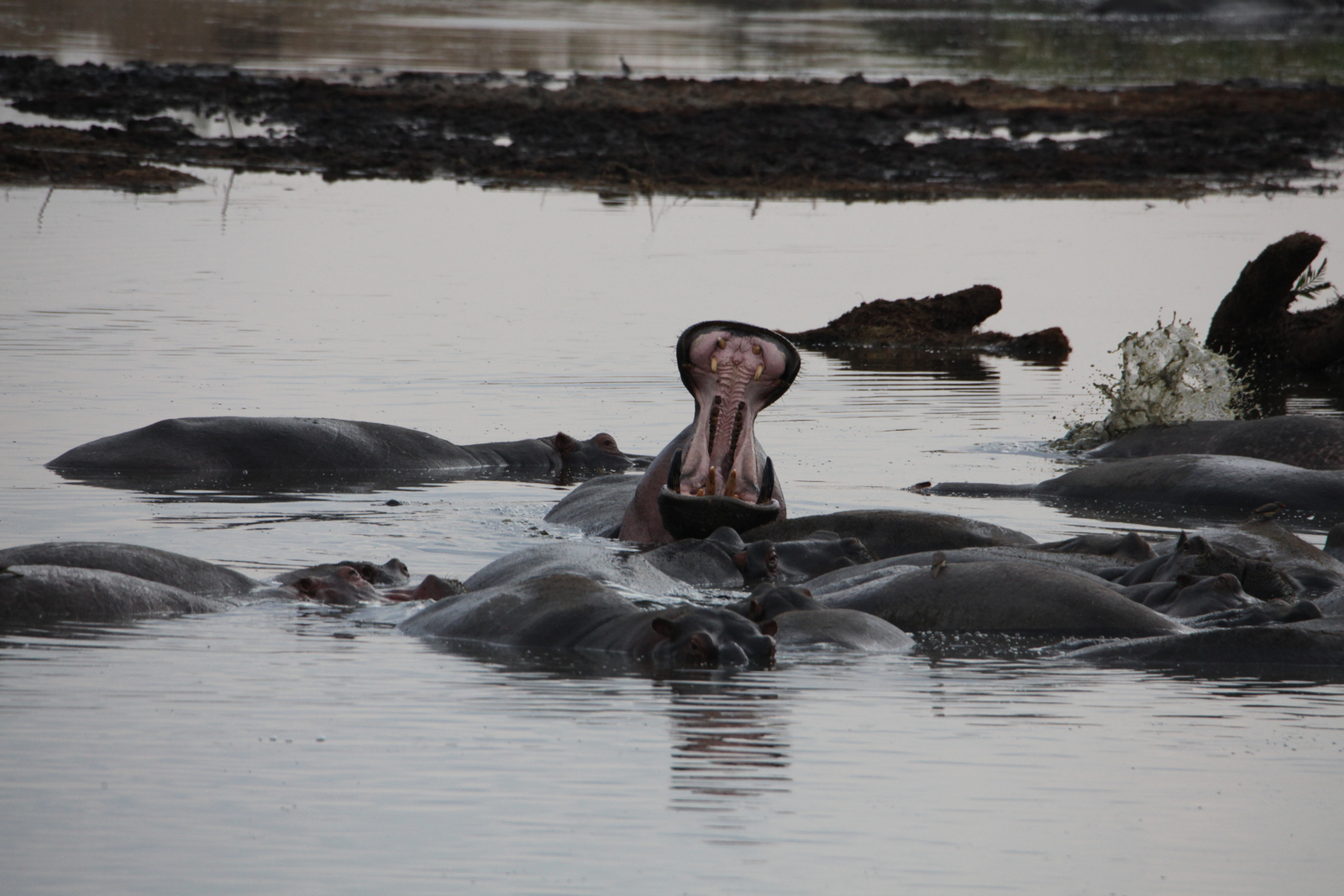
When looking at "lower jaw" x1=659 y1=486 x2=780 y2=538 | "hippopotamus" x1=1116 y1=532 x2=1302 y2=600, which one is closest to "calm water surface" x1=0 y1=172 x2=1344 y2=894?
"lower jaw" x1=659 y1=486 x2=780 y2=538

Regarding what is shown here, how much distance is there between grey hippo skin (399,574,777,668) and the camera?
620cm

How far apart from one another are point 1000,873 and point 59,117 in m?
31.5

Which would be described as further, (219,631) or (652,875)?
(219,631)

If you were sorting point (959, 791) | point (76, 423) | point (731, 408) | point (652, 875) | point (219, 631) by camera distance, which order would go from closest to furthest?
point (652, 875) → point (959, 791) → point (219, 631) → point (731, 408) → point (76, 423)

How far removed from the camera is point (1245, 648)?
253 inches

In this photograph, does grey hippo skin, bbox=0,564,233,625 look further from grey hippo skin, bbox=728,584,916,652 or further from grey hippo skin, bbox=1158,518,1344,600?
grey hippo skin, bbox=1158,518,1344,600

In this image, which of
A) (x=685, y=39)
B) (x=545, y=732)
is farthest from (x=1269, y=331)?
(x=685, y=39)

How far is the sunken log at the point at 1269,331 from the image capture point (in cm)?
1556

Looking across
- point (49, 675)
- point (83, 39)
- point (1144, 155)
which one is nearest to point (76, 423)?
point (49, 675)

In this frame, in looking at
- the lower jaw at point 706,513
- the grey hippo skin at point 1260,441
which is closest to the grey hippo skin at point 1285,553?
the lower jaw at point 706,513

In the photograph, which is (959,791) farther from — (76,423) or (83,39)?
(83,39)

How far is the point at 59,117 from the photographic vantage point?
33219 mm

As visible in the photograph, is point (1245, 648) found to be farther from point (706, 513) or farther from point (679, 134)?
point (679, 134)

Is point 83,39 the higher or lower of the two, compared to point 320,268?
higher
